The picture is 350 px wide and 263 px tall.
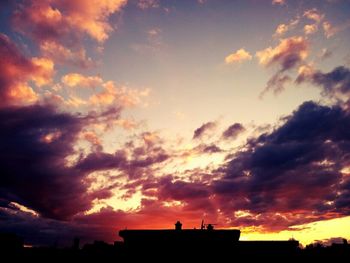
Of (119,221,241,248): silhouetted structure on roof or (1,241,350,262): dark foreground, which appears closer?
(1,241,350,262): dark foreground

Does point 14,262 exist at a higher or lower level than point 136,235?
lower

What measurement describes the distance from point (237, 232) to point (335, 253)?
8.61 meters

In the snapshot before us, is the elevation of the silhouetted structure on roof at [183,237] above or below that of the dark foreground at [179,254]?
above

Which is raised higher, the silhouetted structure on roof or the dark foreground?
the silhouetted structure on roof

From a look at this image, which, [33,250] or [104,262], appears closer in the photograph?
[104,262]

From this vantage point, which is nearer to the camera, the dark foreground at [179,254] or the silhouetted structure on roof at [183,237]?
the dark foreground at [179,254]

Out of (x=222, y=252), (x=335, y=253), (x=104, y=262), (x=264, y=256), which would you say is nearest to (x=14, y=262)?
(x=104, y=262)

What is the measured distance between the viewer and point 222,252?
83.1 ft

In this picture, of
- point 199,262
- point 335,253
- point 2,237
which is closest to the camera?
point 199,262

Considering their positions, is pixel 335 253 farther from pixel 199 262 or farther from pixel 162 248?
pixel 162 248

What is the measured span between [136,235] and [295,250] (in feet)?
41.9

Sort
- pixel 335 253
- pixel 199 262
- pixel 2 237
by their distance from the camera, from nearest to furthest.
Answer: pixel 199 262
pixel 335 253
pixel 2 237

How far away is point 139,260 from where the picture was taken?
25297 millimetres

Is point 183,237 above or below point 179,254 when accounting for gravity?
above
